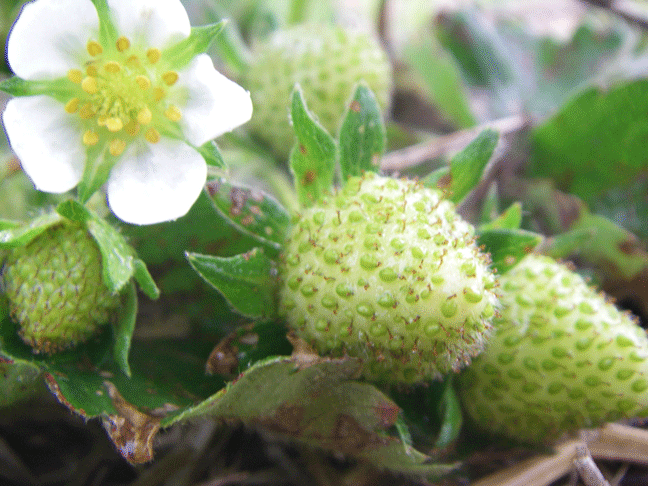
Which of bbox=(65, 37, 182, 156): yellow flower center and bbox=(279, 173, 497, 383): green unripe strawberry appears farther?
bbox=(65, 37, 182, 156): yellow flower center

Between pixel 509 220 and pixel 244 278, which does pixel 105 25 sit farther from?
pixel 509 220

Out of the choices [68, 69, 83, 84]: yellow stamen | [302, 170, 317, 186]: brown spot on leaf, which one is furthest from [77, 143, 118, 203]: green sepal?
[302, 170, 317, 186]: brown spot on leaf

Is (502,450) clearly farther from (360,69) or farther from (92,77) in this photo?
(92,77)

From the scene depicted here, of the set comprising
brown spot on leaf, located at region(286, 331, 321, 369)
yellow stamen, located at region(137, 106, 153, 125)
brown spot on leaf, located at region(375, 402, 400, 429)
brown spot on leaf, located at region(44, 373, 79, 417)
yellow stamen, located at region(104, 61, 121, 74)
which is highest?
yellow stamen, located at region(104, 61, 121, 74)

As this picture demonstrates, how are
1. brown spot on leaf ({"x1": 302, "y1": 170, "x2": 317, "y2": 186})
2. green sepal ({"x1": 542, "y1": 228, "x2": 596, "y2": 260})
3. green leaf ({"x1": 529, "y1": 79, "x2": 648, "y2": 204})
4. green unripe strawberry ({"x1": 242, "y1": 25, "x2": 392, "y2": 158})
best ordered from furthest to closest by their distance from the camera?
green leaf ({"x1": 529, "y1": 79, "x2": 648, "y2": 204}), green unripe strawberry ({"x1": 242, "y1": 25, "x2": 392, "y2": 158}), green sepal ({"x1": 542, "y1": 228, "x2": 596, "y2": 260}), brown spot on leaf ({"x1": 302, "y1": 170, "x2": 317, "y2": 186})

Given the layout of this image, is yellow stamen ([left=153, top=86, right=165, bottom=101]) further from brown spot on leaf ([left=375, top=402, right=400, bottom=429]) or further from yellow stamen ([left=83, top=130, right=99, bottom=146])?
brown spot on leaf ([left=375, top=402, right=400, bottom=429])

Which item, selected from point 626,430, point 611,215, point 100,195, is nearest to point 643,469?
point 626,430

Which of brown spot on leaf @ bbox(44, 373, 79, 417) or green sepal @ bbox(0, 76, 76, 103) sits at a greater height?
green sepal @ bbox(0, 76, 76, 103)

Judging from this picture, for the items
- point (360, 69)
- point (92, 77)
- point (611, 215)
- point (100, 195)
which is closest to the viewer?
point (92, 77)
